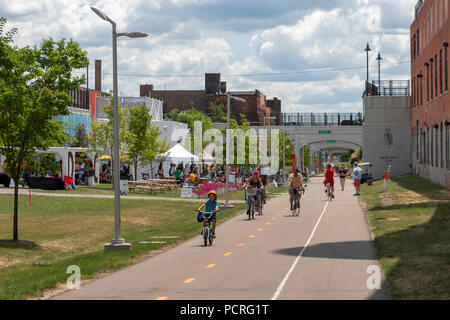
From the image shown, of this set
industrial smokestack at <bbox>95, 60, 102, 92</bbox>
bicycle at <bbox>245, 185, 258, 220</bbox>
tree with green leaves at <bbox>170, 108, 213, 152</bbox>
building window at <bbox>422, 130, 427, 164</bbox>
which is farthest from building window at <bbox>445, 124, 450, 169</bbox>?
industrial smokestack at <bbox>95, 60, 102, 92</bbox>

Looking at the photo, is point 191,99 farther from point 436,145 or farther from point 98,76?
point 436,145

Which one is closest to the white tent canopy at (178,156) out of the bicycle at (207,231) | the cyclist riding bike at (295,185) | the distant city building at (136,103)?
the cyclist riding bike at (295,185)

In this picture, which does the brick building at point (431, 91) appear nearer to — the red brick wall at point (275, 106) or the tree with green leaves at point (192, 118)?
the tree with green leaves at point (192, 118)

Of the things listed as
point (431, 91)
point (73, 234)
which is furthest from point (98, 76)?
point (73, 234)

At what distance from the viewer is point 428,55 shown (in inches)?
2168

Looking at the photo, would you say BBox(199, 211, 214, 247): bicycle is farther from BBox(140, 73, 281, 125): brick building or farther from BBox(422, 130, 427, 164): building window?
BBox(140, 73, 281, 125): brick building

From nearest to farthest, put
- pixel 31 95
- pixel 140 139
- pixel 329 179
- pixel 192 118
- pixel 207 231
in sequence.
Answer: pixel 207 231 → pixel 31 95 → pixel 329 179 → pixel 140 139 → pixel 192 118

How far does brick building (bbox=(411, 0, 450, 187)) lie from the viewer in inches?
1781

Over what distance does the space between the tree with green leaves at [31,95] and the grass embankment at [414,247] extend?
396 inches

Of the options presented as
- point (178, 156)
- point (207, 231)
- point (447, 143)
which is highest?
point (447, 143)

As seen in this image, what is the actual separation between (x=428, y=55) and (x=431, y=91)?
10.4 ft

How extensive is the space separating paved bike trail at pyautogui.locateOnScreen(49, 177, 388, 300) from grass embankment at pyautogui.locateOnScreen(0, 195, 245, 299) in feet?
2.86

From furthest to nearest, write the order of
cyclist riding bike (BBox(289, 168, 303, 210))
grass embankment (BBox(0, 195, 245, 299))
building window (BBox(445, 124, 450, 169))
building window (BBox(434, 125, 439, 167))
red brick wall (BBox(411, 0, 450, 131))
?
building window (BBox(434, 125, 439, 167))
red brick wall (BBox(411, 0, 450, 131))
building window (BBox(445, 124, 450, 169))
cyclist riding bike (BBox(289, 168, 303, 210))
grass embankment (BBox(0, 195, 245, 299))
